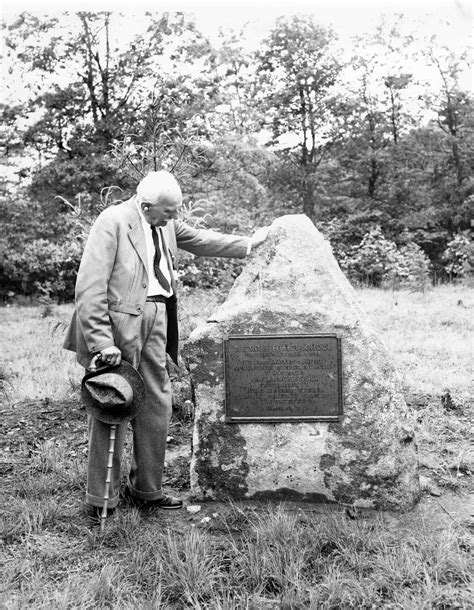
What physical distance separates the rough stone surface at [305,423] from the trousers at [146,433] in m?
0.21

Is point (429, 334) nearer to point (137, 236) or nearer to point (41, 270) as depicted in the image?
point (137, 236)

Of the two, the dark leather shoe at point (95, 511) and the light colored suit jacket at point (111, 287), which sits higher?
the light colored suit jacket at point (111, 287)

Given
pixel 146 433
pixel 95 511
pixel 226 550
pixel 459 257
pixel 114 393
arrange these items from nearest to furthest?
1. pixel 226 550
2. pixel 114 393
3. pixel 95 511
4. pixel 146 433
5. pixel 459 257

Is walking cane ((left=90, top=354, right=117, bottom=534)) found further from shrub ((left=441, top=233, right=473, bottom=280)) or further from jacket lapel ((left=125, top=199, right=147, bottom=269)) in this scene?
shrub ((left=441, top=233, right=473, bottom=280))

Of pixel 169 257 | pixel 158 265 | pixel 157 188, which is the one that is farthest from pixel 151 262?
pixel 157 188

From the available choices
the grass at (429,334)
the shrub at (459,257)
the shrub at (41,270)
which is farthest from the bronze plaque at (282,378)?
the shrub at (459,257)

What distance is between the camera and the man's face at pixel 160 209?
355 cm

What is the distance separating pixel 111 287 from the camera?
356cm

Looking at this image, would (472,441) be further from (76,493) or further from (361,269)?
(361,269)

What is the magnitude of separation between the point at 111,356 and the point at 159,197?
0.89m

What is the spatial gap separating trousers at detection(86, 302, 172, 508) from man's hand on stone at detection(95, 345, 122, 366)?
0.13 metres

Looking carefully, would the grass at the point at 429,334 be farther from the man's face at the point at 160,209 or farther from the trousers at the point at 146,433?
the man's face at the point at 160,209

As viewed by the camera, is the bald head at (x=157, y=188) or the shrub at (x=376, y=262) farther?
the shrub at (x=376, y=262)

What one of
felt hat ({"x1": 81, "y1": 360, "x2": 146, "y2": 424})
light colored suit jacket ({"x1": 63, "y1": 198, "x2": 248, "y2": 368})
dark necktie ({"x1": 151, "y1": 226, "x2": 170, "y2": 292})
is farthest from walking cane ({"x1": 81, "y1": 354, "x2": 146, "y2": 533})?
dark necktie ({"x1": 151, "y1": 226, "x2": 170, "y2": 292})
